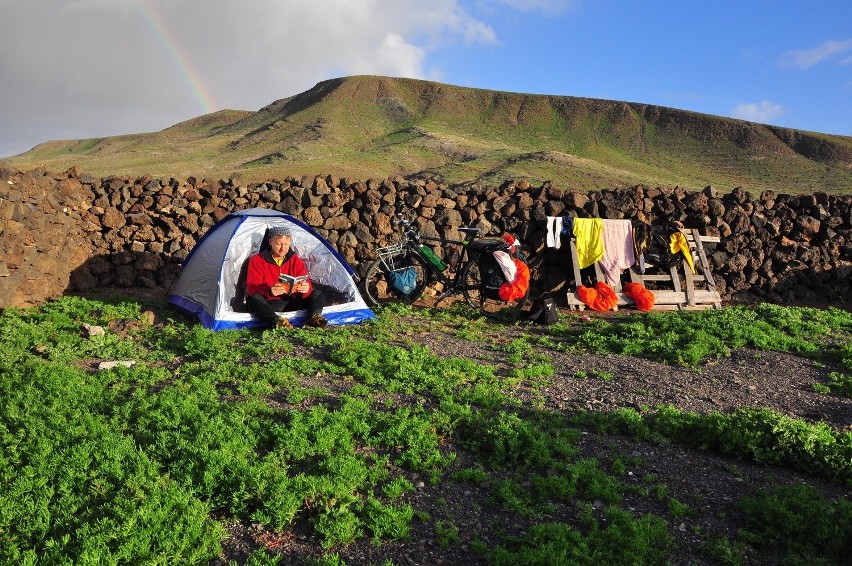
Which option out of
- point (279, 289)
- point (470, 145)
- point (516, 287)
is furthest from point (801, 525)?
point (470, 145)

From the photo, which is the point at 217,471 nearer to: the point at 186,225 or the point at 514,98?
the point at 186,225

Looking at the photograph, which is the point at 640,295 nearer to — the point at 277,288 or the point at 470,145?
the point at 277,288

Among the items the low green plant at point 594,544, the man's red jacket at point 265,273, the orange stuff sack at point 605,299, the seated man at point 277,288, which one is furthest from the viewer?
the orange stuff sack at point 605,299

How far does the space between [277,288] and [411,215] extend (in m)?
3.99

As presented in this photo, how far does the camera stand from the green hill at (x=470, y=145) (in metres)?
54.0

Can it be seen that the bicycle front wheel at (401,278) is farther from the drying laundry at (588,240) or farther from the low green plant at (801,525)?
the low green plant at (801,525)

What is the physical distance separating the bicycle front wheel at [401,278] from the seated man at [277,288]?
1272 millimetres

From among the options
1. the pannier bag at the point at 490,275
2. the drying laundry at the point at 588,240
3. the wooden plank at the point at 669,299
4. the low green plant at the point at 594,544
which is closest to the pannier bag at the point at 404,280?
the pannier bag at the point at 490,275

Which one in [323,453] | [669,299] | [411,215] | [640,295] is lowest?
A: [323,453]

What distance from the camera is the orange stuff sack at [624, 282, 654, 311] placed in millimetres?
11102

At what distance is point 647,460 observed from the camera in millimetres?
4664

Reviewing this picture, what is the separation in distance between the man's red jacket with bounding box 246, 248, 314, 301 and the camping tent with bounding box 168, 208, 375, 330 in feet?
1.17

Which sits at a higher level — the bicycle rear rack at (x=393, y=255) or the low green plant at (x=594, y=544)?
the bicycle rear rack at (x=393, y=255)

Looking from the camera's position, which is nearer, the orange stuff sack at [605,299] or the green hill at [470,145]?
the orange stuff sack at [605,299]
